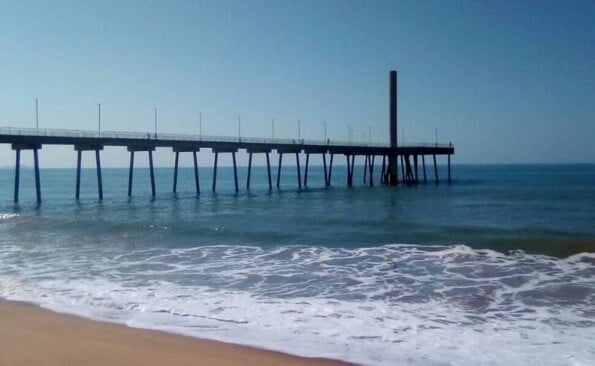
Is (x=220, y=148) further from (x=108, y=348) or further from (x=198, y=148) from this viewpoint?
(x=108, y=348)

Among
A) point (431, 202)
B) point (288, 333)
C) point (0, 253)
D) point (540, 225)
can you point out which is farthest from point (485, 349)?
point (431, 202)

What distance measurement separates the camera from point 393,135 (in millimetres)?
50625

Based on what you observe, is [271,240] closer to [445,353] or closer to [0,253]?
[0,253]

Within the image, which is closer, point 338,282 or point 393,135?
point 338,282

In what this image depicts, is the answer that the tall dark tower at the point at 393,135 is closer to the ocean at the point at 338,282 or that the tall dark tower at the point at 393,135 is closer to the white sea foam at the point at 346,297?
the ocean at the point at 338,282

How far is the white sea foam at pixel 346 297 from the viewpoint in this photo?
21.5 feet

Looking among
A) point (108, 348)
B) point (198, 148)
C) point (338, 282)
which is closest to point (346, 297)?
point (338, 282)

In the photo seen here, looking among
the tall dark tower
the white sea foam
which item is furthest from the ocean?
the tall dark tower

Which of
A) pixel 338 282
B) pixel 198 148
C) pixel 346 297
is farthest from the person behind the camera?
pixel 198 148

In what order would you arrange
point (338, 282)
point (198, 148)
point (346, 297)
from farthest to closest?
point (198, 148), point (338, 282), point (346, 297)

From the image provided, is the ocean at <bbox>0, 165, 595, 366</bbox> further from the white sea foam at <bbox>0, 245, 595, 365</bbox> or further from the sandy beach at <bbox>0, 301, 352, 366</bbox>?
the sandy beach at <bbox>0, 301, 352, 366</bbox>

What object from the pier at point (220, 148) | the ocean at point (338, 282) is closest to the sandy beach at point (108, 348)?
the ocean at point (338, 282)

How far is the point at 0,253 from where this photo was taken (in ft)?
46.4

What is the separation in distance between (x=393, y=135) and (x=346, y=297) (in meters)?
42.5
